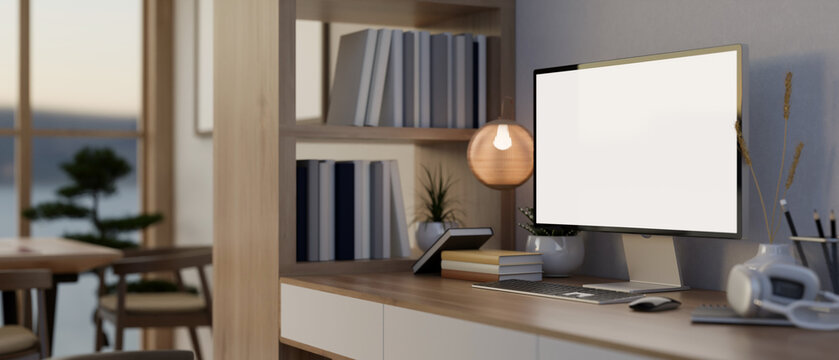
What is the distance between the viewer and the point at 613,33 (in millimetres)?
2383

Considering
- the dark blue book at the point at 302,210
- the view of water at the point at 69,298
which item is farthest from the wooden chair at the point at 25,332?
→ the view of water at the point at 69,298

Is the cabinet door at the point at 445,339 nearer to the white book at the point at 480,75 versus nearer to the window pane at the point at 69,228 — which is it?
the white book at the point at 480,75

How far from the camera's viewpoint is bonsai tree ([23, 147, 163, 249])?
542cm

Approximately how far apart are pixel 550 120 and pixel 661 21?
36 centimetres

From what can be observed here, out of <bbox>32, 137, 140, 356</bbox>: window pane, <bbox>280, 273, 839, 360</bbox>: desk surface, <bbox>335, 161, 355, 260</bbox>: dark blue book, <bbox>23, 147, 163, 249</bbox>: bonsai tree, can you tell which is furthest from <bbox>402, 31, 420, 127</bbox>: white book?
<bbox>32, 137, 140, 356</bbox>: window pane

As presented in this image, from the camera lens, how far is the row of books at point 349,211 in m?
2.43

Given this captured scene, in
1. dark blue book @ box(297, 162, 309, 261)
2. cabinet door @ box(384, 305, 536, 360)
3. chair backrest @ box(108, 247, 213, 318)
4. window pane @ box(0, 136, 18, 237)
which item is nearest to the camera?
cabinet door @ box(384, 305, 536, 360)

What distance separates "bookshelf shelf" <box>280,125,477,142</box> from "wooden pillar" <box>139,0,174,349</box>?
12.0ft

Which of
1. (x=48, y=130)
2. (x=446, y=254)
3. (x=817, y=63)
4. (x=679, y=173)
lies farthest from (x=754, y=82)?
(x=48, y=130)

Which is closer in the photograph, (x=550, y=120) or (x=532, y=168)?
(x=550, y=120)

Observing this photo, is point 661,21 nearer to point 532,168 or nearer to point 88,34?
point 532,168

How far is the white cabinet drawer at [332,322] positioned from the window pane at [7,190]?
3813 mm

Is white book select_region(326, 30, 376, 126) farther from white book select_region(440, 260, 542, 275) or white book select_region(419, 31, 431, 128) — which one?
white book select_region(440, 260, 542, 275)

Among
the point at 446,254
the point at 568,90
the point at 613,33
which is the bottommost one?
the point at 446,254
